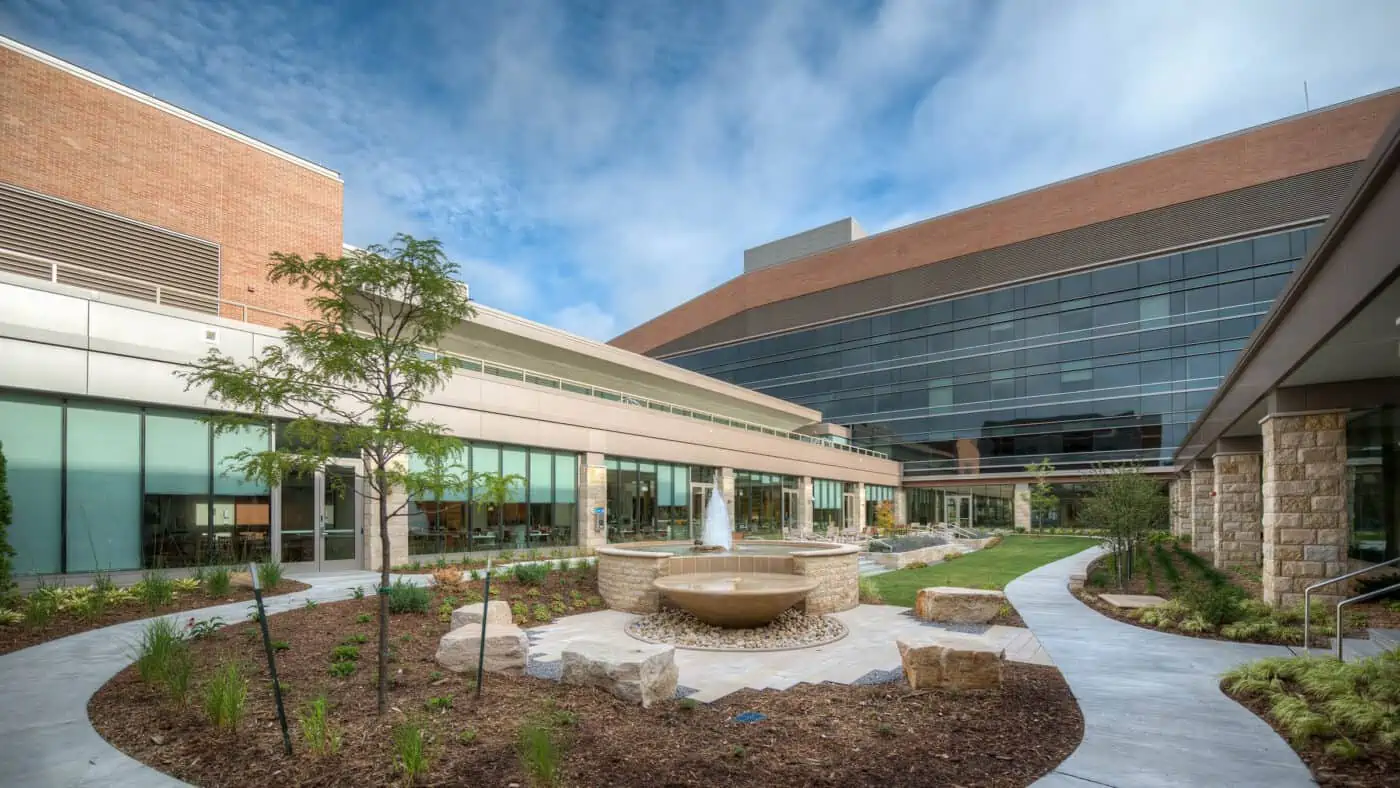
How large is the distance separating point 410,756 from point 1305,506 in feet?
49.4

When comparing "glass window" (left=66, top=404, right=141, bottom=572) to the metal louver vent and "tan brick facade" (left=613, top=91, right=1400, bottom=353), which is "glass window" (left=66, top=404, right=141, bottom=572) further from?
"tan brick facade" (left=613, top=91, right=1400, bottom=353)

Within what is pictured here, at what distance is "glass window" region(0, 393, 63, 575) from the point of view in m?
13.4

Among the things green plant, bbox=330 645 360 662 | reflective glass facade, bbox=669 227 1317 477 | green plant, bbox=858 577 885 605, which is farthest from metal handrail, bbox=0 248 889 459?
reflective glass facade, bbox=669 227 1317 477

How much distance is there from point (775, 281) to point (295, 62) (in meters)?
51.0

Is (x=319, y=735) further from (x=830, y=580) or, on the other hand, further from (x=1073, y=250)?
(x=1073, y=250)

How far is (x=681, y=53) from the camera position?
14133 mm

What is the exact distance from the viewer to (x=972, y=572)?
21.7 meters

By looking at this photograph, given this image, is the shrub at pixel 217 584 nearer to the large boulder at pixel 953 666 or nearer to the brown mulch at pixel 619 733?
the brown mulch at pixel 619 733

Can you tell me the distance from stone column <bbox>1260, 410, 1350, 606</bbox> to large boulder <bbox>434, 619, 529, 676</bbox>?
13292 millimetres

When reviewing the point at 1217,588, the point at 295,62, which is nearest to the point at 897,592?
the point at 1217,588

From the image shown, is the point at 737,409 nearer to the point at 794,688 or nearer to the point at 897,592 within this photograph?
the point at 897,592

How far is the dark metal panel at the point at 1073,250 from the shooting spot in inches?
1556

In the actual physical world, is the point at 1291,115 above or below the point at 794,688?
above

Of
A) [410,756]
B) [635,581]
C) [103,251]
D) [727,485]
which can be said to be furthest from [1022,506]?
[410,756]
